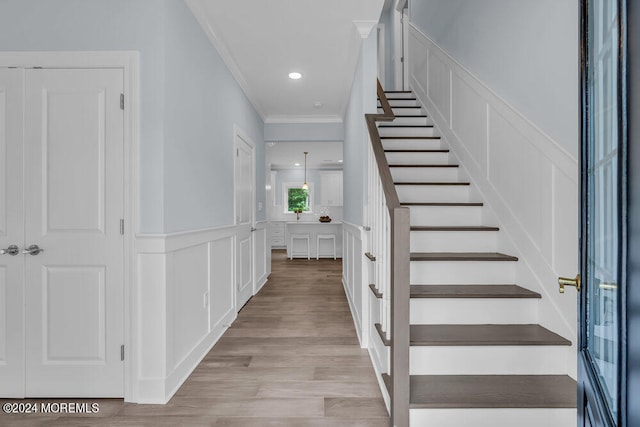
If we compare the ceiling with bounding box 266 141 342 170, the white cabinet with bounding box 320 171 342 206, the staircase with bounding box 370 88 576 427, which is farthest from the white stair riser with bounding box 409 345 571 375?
the white cabinet with bounding box 320 171 342 206

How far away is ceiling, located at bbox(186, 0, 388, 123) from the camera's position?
103 inches

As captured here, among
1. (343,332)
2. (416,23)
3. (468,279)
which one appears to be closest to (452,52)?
(416,23)

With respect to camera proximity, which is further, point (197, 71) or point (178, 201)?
point (197, 71)

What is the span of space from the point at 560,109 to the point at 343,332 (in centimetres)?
233

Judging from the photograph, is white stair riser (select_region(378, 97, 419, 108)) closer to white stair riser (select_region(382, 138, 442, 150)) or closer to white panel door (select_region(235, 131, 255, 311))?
white stair riser (select_region(382, 138, 442, 150))

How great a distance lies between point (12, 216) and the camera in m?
2.09

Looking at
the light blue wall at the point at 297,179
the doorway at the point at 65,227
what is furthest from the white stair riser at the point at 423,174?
the light blue wall at the point at 297,179

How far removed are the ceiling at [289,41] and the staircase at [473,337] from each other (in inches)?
58.4

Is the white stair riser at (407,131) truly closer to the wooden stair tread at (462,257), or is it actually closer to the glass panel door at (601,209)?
the wooden stair tread at (462,257)

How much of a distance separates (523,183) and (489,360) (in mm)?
1101

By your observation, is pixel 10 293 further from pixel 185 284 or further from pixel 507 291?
pixel 507 291

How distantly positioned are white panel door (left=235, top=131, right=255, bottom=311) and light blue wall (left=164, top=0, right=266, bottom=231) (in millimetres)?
364

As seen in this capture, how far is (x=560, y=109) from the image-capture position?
75.8 inches

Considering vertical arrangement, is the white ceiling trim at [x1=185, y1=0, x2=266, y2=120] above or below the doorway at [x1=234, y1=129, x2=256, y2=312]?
above
